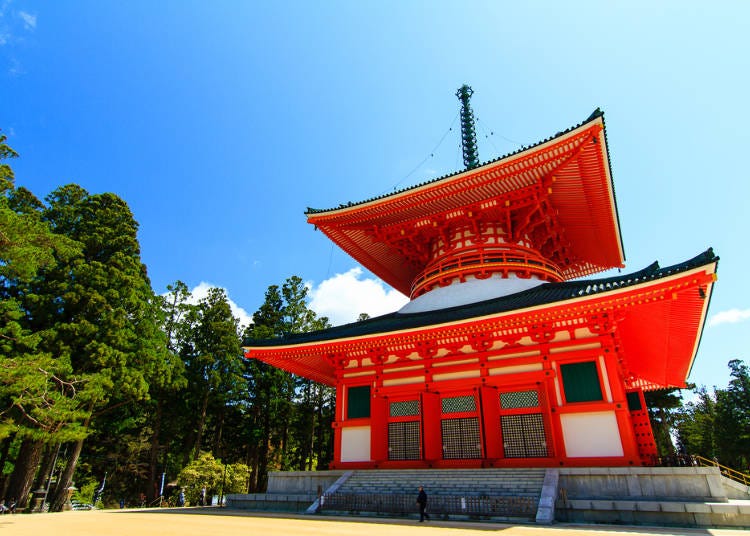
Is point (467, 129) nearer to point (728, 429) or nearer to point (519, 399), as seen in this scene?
point (519, 399)

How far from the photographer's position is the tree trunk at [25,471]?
62.3 ft

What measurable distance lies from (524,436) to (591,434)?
69.3 inches

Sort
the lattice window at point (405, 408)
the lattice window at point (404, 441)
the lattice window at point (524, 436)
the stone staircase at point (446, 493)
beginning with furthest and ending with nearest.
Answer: the lattice window at point (405, 408)
the lattice window at point (404, 441)
the lattice window at point (524, 436)
the stone staircase at point (446, 493)

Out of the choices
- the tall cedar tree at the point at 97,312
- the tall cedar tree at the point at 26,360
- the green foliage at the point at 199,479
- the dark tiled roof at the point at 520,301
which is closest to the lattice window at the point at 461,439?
the dark tiled roof at the point at 520,301

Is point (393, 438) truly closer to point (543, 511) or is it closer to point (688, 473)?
point (543, 511)

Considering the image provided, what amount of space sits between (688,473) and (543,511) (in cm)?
344

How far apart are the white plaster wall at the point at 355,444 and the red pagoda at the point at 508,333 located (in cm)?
5

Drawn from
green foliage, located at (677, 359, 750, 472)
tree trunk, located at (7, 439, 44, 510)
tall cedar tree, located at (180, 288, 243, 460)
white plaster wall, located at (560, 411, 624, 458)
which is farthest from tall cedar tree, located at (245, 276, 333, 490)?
green foliage, located at (677, 359, 750, 472)

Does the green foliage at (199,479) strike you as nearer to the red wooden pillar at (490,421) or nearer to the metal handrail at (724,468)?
the red wooden pillar at (490,421)

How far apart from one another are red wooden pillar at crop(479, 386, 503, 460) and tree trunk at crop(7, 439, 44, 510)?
19594 millimetres

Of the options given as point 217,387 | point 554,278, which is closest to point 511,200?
point 554,278

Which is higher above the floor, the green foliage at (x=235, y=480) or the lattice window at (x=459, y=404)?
the lattice window at (x=459, y=404)

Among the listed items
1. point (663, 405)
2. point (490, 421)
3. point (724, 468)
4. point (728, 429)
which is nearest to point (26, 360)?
point (490, 421)

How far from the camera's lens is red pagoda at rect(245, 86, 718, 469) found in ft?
37.5
